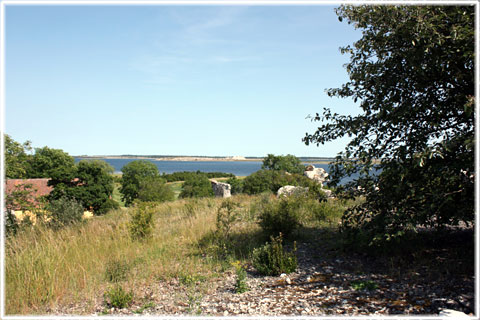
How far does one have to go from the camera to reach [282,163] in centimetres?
3048

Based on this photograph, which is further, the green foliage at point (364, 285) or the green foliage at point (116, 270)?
the green foliage at point (116, 270)

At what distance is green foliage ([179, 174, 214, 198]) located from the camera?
29.2 meters

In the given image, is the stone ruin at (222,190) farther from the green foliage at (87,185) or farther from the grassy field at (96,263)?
the grassy field at (96,263)

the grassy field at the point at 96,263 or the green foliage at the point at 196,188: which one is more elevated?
the grassy field at the point at 96,263

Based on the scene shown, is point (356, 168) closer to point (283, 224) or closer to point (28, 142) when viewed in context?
point (283, 224)

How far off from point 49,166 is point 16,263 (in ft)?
152

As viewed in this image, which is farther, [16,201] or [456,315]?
[16,201]

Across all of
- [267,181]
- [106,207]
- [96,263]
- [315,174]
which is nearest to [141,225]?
[96,263]

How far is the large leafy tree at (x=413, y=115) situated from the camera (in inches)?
164

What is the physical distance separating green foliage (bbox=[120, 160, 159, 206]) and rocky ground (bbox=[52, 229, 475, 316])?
2600 centimetres

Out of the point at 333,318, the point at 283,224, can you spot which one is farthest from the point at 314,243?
the point at 333,318

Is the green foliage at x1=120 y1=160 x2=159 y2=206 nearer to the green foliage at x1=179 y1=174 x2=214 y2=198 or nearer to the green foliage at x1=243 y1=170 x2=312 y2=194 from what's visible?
the green foliage at x1=179 y1=174 x2=214 y2=198

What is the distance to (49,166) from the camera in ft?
150

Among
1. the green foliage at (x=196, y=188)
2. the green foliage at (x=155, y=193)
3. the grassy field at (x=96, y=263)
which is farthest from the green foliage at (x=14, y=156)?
the green foliage at (x=196, y=188)
